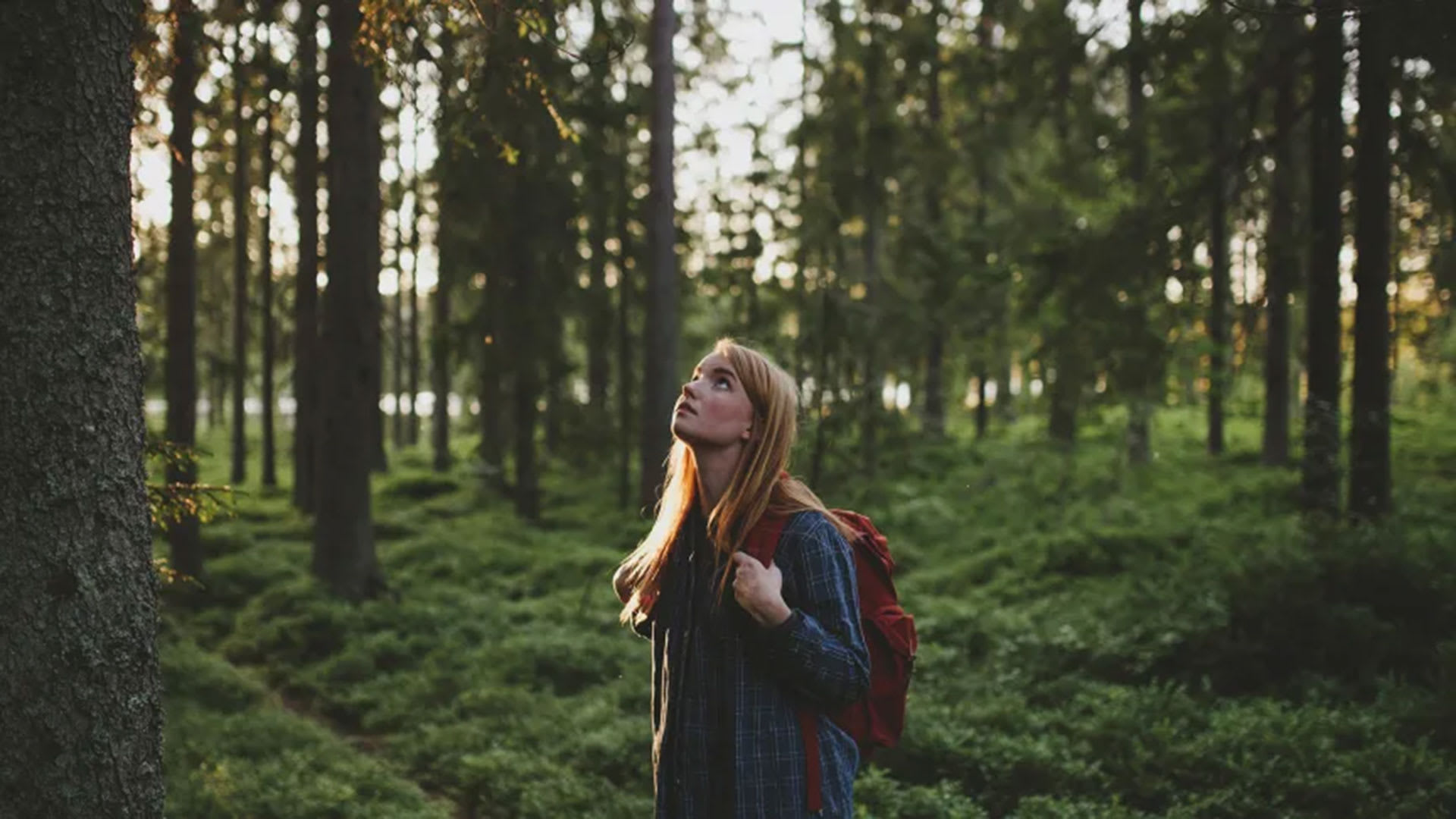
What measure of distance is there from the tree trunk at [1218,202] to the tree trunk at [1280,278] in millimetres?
557

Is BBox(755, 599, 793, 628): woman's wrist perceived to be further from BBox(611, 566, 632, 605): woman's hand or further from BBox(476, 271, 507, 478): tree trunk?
BBox(476, 271, 507, 478): tree trunk

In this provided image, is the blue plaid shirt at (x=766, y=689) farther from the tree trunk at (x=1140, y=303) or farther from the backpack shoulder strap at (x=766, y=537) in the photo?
the tree trunk at (x=1140, y=303)

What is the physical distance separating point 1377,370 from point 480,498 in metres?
15.6

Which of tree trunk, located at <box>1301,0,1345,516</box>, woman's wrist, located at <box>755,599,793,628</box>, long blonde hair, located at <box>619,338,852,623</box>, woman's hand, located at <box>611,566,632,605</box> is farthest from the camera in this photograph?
tree trunk, located at <box>1301,0,1345,516</box>

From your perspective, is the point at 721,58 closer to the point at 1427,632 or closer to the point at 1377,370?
the point at 1377,370

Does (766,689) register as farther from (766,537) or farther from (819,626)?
(766,537)

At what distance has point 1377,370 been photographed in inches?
383

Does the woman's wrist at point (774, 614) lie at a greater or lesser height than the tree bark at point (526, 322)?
lesser

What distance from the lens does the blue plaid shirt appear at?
9.40 feet

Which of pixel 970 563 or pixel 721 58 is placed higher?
pixel 721 58

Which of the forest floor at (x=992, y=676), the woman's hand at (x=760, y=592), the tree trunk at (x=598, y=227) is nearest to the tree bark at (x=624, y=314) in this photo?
the tree trunk at (x=598, y=227)

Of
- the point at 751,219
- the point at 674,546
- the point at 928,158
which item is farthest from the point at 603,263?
the point at 674,546

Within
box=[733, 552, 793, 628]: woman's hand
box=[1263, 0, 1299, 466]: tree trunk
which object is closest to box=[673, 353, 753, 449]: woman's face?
box=[733, 552, 793, 628]: woman's hand

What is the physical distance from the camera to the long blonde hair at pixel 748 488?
3.09 m
